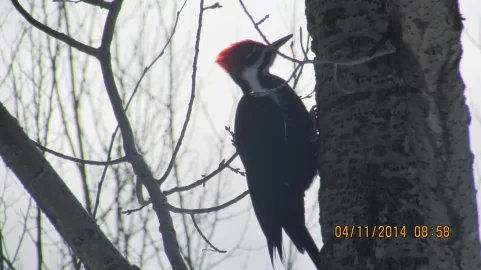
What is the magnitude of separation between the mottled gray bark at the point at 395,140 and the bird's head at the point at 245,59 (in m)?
1.61

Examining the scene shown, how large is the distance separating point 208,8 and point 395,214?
0.91 metres

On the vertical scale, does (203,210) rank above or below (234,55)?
below

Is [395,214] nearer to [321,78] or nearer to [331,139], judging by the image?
[331,139]

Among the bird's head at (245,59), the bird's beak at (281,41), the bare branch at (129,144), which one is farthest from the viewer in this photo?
the bird's head at (245,59)

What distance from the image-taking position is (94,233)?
1.72 m

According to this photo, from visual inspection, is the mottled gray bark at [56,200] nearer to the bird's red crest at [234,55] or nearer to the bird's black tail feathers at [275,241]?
the bird's black tail feathers at [275,241]

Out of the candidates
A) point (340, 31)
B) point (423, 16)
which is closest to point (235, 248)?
point (340, 31)

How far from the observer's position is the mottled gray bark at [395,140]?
1625 mm

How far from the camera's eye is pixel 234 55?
3811 mm

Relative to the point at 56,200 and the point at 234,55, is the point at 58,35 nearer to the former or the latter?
the point at 56,200

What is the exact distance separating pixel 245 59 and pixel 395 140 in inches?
80.1

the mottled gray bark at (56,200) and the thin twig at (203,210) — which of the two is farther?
the thin twig at (203,210)

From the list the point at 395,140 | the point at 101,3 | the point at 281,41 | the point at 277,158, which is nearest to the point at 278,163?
the point at 277,158
